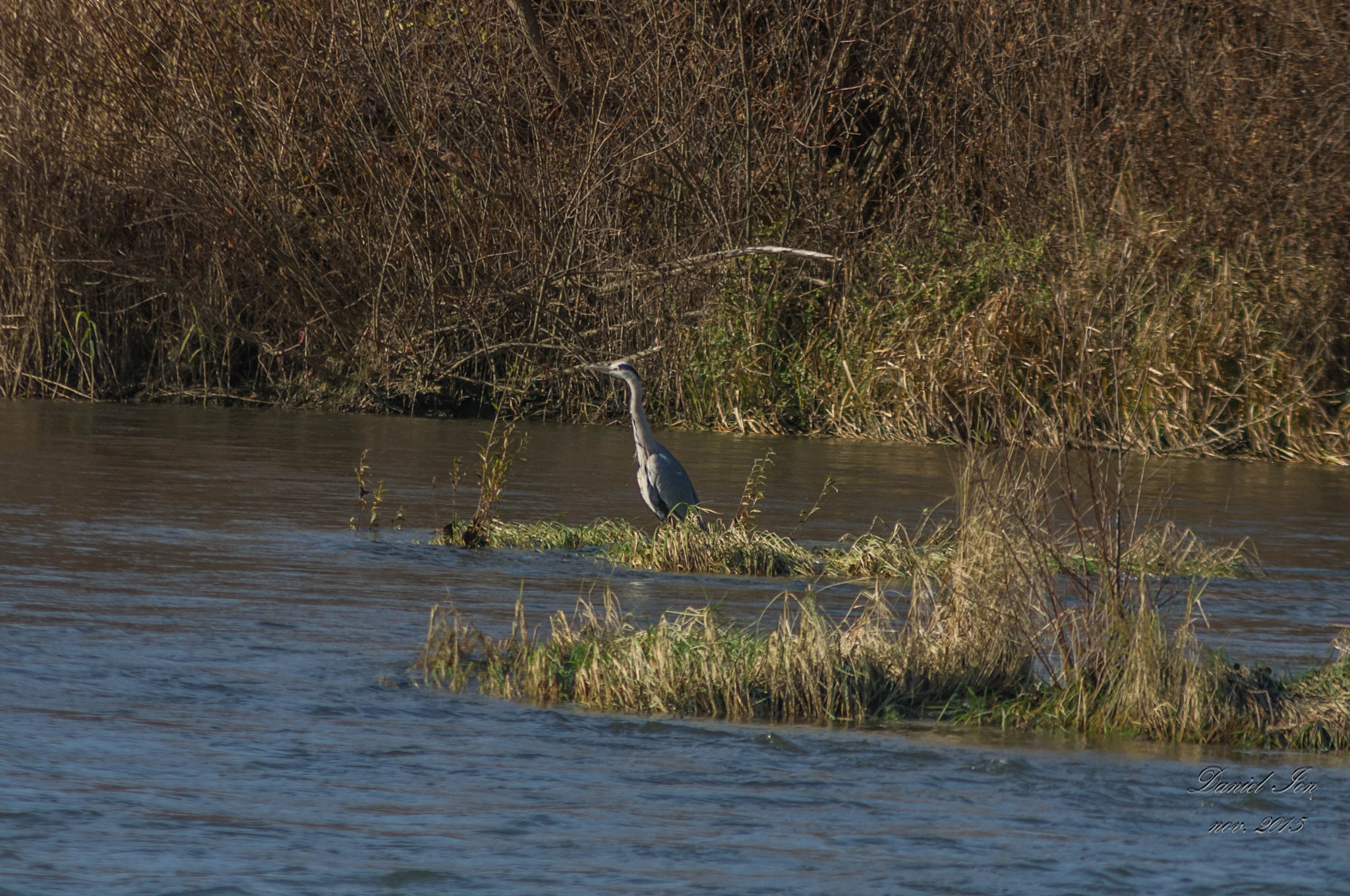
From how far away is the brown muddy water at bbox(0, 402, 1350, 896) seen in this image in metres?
4.97

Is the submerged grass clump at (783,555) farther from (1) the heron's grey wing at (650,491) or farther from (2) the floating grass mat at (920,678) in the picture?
(2) the floating grass mat at (920,678)

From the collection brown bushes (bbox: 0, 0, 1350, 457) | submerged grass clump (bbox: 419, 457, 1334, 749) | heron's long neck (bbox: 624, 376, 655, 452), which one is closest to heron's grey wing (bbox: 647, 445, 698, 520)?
heron's long neck (bbox: 624, 376, 655, 452)

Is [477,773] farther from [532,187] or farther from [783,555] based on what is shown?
[532,187]

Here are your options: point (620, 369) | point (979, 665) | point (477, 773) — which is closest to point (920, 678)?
point (979, 665)

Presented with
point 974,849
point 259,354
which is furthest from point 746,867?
point 259,354

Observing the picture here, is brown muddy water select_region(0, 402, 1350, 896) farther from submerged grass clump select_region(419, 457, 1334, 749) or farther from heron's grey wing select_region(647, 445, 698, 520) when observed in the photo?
heron's grey wing select_region(647, 445, 698, 520)

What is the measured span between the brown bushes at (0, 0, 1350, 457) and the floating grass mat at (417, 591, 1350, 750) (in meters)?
12.9

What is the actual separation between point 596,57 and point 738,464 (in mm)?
7066

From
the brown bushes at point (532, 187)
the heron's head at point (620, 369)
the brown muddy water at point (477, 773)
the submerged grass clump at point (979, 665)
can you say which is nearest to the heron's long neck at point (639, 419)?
the heron's head at point (620, 369)

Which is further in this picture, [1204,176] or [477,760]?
[1204,176]

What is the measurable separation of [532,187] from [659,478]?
35.8ft

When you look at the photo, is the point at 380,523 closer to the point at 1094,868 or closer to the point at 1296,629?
the point at 1296,629

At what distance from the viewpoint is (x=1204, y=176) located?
18938 millimetres

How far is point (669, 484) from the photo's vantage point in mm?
11352
